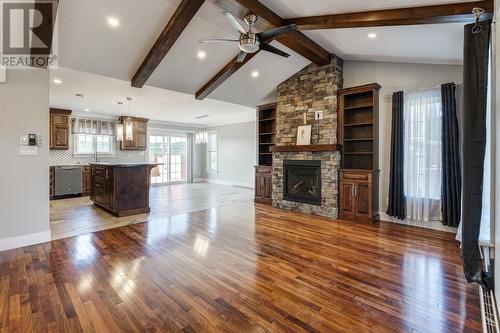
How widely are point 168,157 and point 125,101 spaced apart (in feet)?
13.5

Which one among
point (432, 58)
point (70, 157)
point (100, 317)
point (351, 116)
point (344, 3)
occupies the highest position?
point (344, 3)

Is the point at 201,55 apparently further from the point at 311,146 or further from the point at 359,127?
the point at 359,127

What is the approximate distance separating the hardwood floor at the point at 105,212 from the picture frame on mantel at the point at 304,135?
2.40m

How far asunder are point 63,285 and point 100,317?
2.56 ft

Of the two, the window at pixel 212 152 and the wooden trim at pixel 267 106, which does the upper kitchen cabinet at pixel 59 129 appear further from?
the wooden trim at pixel 267 106

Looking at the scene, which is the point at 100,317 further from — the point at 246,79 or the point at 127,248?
the point at 246,79

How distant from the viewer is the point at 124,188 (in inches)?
199

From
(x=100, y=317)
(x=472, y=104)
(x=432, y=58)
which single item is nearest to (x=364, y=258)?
(x=472, y=104)

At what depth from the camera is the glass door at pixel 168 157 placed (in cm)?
→ 1011

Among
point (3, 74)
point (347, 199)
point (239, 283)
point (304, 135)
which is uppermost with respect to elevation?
point (3, 74)

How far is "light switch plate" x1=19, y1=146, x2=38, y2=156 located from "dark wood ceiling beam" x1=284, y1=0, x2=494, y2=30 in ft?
13.3

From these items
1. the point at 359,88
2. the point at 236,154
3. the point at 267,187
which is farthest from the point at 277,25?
the point at 236,154

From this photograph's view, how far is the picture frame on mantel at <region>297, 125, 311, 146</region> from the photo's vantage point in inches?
209

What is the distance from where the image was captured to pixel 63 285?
93.6 inches
